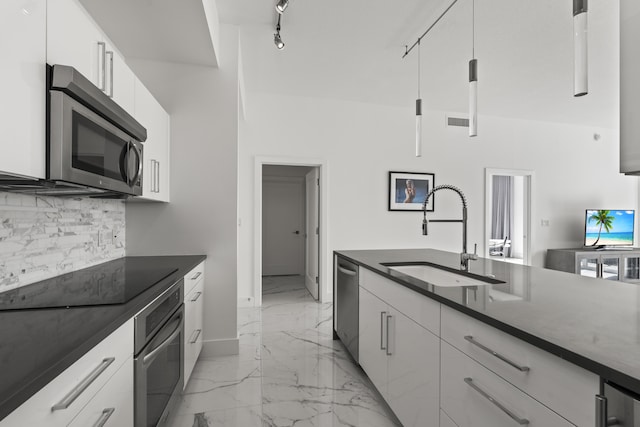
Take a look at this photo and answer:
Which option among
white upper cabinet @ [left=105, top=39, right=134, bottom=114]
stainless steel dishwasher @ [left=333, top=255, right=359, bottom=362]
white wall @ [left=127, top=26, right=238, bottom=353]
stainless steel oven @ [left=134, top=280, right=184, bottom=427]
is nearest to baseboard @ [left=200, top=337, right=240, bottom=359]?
white wall @ [left=127, top=26, right=238, bottom=353]

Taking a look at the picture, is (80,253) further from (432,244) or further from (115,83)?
(432,244)

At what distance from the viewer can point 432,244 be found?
481 cm

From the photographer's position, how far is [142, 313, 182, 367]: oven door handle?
1.25 m

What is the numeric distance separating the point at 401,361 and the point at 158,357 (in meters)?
1.17

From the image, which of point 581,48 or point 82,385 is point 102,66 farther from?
point 581,48

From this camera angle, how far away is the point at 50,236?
1625 millimetres

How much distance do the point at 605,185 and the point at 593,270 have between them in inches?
64.4

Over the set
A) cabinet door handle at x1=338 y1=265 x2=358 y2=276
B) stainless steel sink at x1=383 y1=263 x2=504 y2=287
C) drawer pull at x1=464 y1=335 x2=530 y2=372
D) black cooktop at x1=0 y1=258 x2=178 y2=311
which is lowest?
cabinet door handle at x1=338 y1=265 x2=358 y2=276

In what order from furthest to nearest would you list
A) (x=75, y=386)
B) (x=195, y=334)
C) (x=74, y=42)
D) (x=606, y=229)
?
1. (x=606, y=229)
2. (x=195, y=334)
3. (x=74, y=42)
4. (x=75, y=386)

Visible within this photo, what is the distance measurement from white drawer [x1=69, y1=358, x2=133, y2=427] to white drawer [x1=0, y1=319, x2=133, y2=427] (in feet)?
0.07

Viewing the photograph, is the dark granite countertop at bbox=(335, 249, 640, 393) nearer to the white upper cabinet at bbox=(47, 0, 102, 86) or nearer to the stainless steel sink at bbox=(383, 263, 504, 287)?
the stainless steel sink at bbox=(383, 263, 504, 287)

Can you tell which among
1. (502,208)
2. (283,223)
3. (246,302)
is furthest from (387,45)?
(502,208)

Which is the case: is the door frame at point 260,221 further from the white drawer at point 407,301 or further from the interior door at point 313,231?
the white drawer at point 407,301

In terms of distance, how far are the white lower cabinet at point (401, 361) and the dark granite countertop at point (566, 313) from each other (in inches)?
9.4
